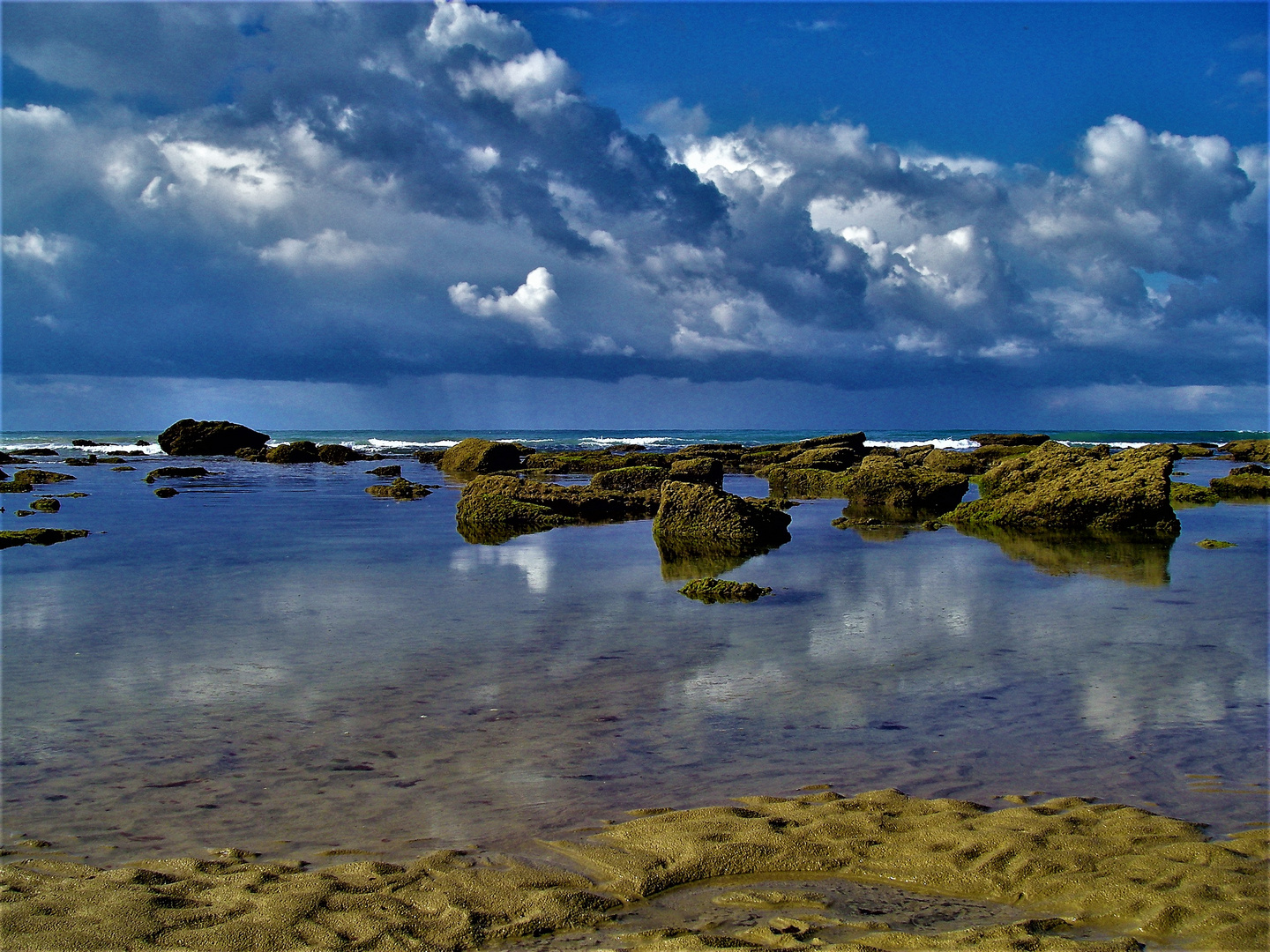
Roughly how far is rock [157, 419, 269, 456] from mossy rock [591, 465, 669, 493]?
30426 mm

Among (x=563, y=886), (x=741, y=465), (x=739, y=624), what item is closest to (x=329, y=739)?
(x=563, y=886)

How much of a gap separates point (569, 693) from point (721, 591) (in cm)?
295

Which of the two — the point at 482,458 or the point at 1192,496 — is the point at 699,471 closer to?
the point at 1192,496

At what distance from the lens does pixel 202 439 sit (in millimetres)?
43344

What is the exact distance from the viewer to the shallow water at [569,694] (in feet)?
12.6

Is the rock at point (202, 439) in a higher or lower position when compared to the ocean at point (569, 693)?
higher

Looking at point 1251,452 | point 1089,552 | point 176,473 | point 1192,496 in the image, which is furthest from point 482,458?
point 1251,452

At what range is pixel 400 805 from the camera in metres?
3.79

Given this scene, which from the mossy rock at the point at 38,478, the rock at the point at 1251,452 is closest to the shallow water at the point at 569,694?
the mossy rock at the point at 38,478

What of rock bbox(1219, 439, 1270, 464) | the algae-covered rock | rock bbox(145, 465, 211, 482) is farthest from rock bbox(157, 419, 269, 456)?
rock bbox(1219, 439, 1270, 464)

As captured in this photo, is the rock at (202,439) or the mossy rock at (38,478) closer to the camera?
the mossy rock at (38,478)

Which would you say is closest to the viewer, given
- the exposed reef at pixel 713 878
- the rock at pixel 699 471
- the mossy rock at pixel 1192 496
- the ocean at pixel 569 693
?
the exposed reef at pixel 713 878

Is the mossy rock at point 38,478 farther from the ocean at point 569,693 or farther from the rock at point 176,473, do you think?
the ocean at point 569,693

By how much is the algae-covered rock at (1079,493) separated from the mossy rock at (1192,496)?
3369mm
